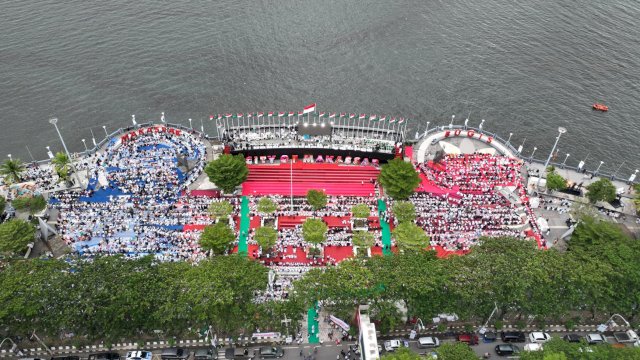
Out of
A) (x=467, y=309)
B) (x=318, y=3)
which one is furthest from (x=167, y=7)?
(x=467, y=309)

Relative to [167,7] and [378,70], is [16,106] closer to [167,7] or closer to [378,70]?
[167,7]

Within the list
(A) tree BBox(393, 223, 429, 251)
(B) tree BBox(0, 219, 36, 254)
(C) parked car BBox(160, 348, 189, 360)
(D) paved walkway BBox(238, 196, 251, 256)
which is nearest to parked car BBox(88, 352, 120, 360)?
(C) parked car BBox(160, 348, 189, 360)

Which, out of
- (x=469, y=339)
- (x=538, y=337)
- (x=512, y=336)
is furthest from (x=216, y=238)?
(x=538, y=337)

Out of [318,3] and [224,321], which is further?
[318,3]

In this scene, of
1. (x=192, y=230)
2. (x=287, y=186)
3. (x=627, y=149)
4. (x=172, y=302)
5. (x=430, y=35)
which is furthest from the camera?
(x=430, y=35)

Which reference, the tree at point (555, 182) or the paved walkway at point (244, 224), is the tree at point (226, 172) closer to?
the paved walkway at point (244, 224)

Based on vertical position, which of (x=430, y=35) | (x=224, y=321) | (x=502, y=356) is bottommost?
(x=502, y=356)
